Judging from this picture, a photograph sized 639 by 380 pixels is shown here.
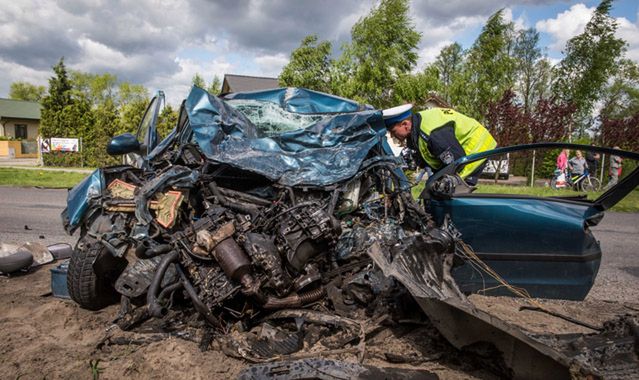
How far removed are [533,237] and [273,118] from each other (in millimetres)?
2315

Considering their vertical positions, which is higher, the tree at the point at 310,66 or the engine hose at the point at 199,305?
the tree at the point at 310,66

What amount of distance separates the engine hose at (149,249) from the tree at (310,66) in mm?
15262

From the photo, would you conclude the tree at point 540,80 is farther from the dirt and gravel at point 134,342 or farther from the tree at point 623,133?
the dirt and gravel at point 134,342

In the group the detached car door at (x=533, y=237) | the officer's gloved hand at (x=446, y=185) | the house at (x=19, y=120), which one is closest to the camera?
the detached car door at (x=533, y=237)

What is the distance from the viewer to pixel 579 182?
570 inches

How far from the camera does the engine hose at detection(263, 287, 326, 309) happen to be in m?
2.89

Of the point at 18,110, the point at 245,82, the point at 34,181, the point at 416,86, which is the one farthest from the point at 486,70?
the point at 18,110

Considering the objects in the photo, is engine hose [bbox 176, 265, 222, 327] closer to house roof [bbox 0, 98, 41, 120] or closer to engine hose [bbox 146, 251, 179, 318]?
engine hose [bbox 146, 251, 179, 318]

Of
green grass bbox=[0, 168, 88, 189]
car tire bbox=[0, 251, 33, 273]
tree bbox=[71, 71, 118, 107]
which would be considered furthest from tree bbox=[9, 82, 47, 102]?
car tire bbox=[0, 251, 33, 273]

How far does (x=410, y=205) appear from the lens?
3338 mm

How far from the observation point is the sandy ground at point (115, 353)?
2377 mm

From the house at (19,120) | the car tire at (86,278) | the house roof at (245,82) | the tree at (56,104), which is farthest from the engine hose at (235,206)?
the house at (19,120)

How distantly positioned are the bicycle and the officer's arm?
1235 cm

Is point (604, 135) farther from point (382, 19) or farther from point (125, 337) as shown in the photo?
point (125, 337)
